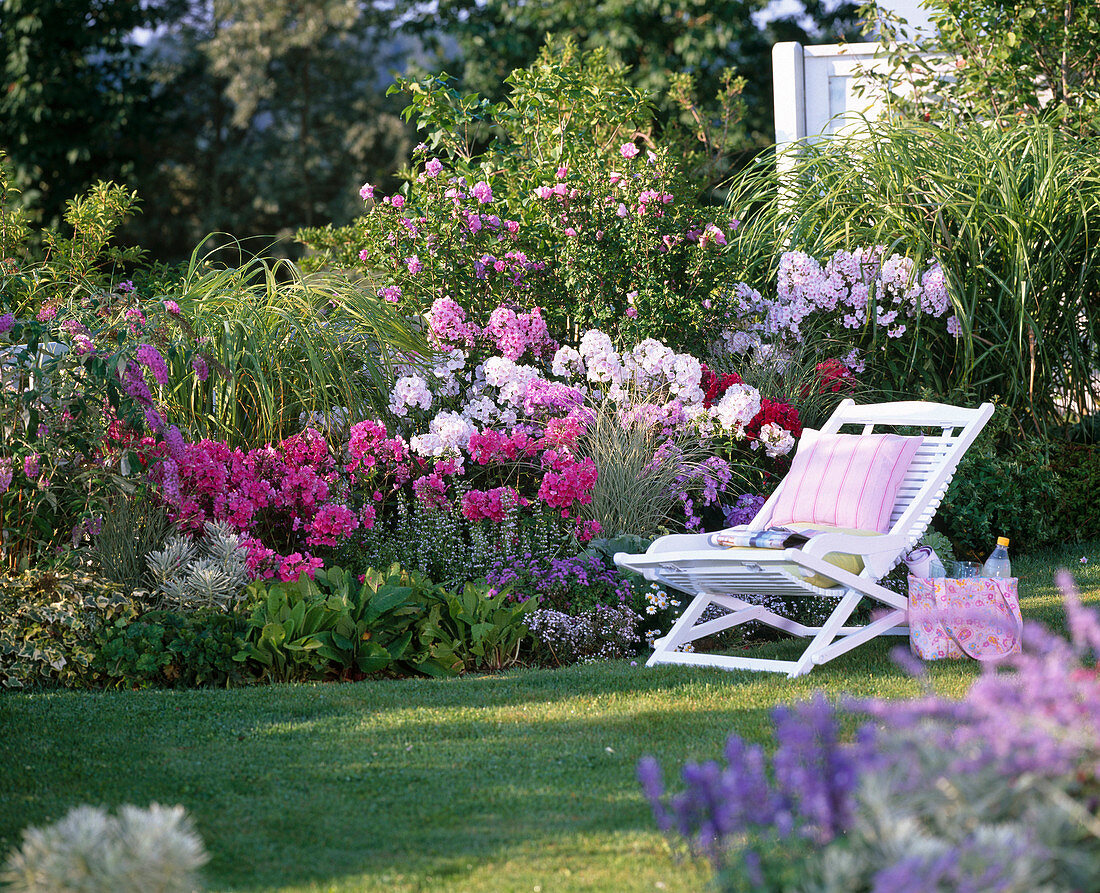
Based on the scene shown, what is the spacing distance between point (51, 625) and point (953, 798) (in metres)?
3.55

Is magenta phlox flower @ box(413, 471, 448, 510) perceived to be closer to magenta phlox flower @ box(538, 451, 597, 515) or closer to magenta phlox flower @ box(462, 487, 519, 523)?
magenta phlox flower @ box(462, 487, 519, 523)

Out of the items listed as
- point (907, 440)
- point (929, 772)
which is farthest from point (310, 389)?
point (929, 772)

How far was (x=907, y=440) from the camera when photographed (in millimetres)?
4980

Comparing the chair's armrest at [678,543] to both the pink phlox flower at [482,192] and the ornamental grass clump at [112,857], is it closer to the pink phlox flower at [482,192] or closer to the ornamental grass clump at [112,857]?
the pink phlox flower at [482,192]

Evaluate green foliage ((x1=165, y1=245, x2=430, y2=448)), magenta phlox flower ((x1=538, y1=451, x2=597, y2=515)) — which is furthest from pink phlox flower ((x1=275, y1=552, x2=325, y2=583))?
magenta phlox flower ((x1=538, y1=451, x2=597, y2=515))

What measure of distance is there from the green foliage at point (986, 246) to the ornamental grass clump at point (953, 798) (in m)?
5.01

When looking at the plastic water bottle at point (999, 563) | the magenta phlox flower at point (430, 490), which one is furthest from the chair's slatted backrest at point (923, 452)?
the magenta phlox flower at point (430, 490)

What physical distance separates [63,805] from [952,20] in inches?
312

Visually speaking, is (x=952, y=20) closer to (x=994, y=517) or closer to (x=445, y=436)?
(x=994, y=517)

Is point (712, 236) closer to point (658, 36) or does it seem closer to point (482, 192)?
point (482, 192)

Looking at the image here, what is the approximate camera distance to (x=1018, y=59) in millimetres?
8312

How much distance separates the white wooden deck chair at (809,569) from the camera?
4258 millimetres

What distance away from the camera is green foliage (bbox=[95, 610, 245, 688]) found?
14.1ft

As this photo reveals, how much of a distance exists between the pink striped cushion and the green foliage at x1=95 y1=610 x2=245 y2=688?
2285 mm
